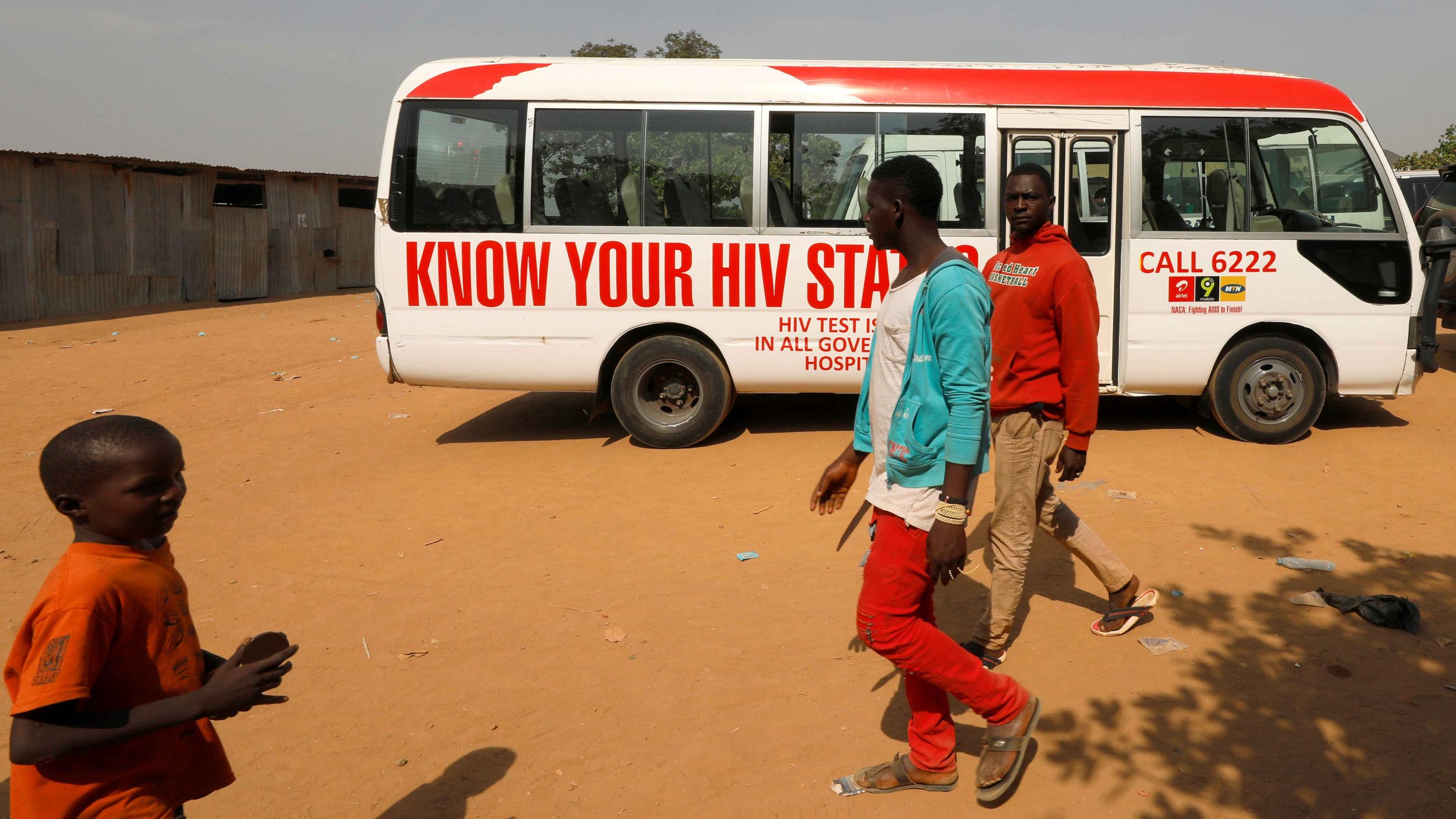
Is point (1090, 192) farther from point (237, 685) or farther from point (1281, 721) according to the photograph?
point (237, 685)

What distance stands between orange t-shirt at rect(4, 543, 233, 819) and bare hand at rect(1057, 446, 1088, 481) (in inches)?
114

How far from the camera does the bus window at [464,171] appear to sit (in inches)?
287

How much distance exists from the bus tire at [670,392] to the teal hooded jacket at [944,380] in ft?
15.2

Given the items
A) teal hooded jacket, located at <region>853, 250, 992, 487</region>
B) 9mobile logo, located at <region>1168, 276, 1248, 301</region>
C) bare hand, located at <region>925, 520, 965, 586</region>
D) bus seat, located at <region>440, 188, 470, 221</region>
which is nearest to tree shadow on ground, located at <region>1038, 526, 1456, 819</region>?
bare hand, located at <region>925, 520, 965, 586</region>

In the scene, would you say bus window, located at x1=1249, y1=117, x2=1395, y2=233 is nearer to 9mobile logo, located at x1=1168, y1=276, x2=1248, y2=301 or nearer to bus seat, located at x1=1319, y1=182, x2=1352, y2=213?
bus seat, located at x1=1319, y1=182, x2=1352, y2=213

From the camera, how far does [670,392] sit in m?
7.56

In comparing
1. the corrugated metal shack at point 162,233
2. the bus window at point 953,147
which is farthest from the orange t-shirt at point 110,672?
the corrugated metal shack at point 162,233

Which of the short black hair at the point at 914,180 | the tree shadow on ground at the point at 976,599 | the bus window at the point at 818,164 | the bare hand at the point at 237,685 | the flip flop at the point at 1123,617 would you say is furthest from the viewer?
the bus window at the point at 818,164

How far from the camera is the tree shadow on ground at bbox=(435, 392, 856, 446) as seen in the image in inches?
317

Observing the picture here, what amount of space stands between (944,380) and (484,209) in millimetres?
5325

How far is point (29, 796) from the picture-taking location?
1.83 m

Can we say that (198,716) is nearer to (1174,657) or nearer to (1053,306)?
(1053,306)

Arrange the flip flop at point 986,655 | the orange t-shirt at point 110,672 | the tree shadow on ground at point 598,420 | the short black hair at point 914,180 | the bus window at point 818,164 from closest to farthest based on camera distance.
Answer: the orange t-shirt at point 110,672
the short black hair at point 914,180
the flip flop at point 986,655
the bus window at point 818,164
the tree shadow on ground at point 598,420

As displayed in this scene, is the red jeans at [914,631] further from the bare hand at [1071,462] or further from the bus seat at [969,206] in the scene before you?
the bus seat at [969,206]
